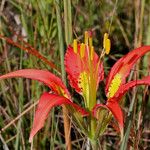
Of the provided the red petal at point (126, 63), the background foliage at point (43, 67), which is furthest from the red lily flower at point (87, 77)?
the background foliage at point (43, 67)

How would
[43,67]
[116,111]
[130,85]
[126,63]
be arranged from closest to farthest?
[116,111] < [130,85] < [126,63] < [43,67]

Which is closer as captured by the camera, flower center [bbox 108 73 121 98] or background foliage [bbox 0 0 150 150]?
flower center [bbox 108 73 121 98]

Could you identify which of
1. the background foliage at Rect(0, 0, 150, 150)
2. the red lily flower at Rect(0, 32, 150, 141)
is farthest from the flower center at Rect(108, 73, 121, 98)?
the background foliage at Rect(0, 0, 150, 150)

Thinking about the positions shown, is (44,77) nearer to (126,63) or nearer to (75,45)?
(75,45)

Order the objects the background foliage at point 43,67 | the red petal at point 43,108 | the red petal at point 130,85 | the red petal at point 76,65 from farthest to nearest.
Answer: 1. the background foliage at point 43,67
2. the red petal at point 76,65
3. the red petal at point 130,85
4. the red petal at point 43,108

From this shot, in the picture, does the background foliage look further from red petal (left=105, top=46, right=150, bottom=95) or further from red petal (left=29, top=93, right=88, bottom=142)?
red petal (left=29, top=93, right=88, bottom=142)

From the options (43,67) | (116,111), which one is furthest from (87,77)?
(43,67)

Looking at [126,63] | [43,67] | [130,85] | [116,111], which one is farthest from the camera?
[43,67]

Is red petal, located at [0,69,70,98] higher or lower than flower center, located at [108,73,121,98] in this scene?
higher

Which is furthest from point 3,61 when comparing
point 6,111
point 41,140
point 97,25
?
point 97,25

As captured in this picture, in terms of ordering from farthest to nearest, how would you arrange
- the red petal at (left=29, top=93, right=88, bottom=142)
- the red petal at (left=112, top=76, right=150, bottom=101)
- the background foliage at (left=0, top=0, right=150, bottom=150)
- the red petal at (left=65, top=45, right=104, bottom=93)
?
the background foliage at (left=0, top=0, right=150, bottom=150) < the red petal at (left=65, top=45, right=104, bottom=93) < the red petal at (left=112, top=76, right=150, bottom=101) < the red petal at (left=29, top=93, right=88, bottom=142)

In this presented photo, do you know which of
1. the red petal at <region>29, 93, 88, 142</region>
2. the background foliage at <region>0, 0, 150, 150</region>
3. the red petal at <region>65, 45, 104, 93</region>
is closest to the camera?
the red petal at <region>29, 93, 88, 142</region>

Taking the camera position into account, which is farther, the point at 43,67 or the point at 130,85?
the point at 43,67

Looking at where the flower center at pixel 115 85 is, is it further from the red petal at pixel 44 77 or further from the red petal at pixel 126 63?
the red petal at pixel 44 77
